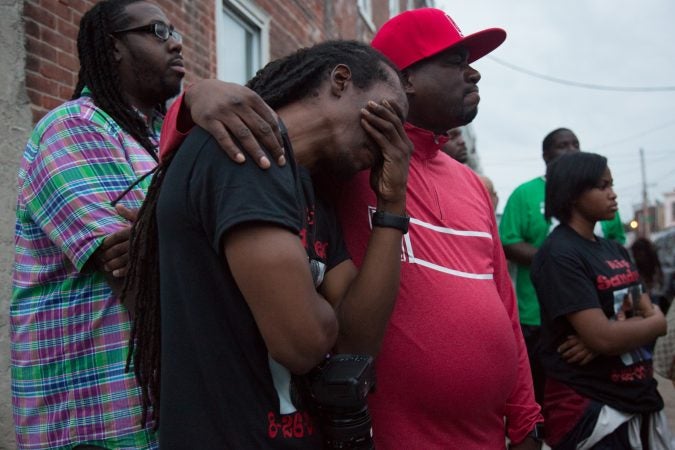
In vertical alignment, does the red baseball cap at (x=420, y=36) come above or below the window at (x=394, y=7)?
below

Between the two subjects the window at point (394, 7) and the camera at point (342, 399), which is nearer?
the camera at point (342, 399)

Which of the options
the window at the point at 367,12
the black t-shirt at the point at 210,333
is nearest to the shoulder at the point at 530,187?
the black t-shirt at the point at 210,333

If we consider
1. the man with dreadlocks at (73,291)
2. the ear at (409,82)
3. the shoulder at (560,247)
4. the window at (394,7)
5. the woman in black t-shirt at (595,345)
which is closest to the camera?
the man with dreadlocks at (73,291)

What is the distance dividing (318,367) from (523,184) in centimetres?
341

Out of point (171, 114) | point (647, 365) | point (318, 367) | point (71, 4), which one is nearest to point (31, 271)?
point (171, 114)

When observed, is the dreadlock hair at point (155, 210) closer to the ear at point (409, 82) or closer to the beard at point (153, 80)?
the ear at point (409, 82)

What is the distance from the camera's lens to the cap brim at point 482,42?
217 cm

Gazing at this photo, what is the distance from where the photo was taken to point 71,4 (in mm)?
3525

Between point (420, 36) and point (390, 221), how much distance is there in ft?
2.60

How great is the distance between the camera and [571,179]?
10.4 feet

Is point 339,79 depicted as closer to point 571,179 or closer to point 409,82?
point 409,82

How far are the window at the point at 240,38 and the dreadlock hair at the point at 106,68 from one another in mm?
3297

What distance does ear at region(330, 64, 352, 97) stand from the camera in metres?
1.57

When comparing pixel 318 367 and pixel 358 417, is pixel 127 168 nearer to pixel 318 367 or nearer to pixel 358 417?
pixel 318 367
